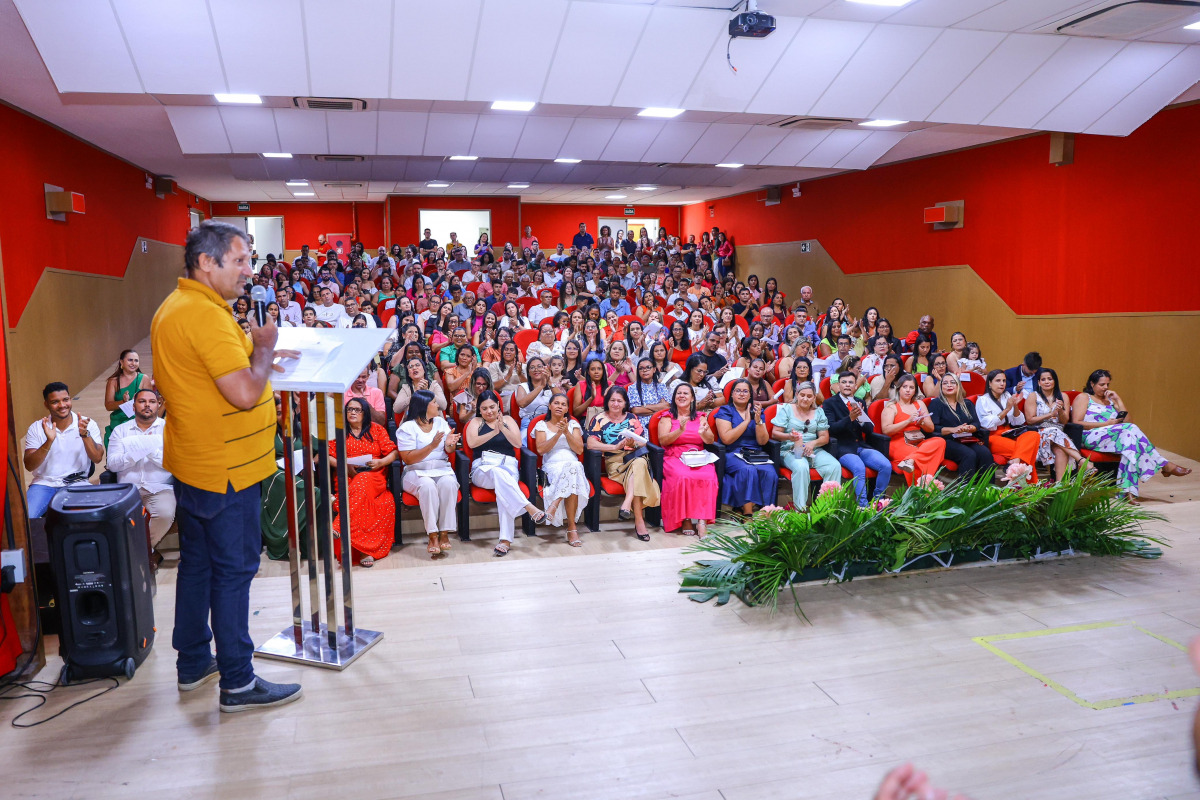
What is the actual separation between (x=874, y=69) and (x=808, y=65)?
537 mm

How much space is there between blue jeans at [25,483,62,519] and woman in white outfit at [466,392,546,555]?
2.06 meters

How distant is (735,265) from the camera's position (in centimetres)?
1484

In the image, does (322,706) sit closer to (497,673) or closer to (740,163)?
(497,673)

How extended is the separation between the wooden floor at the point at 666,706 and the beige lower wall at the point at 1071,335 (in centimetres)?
387

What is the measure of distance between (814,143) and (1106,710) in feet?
22.5

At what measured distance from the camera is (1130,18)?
515cm

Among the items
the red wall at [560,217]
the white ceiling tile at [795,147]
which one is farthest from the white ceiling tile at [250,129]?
the red wall at [560,217]

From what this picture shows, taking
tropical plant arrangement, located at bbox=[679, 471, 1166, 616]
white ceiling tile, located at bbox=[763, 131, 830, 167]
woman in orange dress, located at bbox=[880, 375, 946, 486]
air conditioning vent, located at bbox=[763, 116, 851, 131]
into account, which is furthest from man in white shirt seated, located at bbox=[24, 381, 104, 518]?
white ceiling tile, located at bbox=[763, 131, 830, 167]

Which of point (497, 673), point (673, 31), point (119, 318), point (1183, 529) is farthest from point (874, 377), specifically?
point (119, 318)

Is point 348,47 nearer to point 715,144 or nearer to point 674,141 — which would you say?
point 674,141

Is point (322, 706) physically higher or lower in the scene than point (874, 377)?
lower

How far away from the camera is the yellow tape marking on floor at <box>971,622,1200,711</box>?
2489 millimetres

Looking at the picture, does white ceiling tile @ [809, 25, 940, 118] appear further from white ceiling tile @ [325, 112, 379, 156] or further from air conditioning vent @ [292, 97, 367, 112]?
white ceiling tile @ [325, 112, 379, 156]

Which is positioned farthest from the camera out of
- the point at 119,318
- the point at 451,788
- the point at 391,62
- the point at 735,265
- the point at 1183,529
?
the point at 735,265
